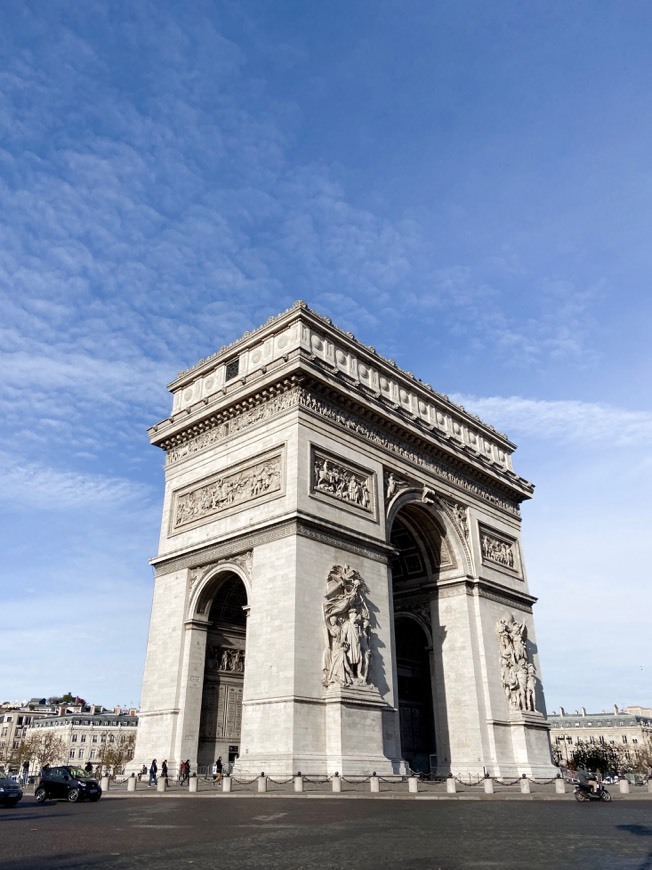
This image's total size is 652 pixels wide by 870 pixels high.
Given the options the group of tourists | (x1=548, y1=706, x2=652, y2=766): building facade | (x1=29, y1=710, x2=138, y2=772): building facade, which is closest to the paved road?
the group of tourists

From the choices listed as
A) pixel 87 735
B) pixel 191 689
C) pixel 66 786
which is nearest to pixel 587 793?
pixel 191 689

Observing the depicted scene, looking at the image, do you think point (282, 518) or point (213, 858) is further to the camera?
point (282, 518)

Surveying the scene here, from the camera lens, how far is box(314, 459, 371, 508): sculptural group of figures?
2531 cm

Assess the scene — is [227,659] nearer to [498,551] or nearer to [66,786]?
[66,786]

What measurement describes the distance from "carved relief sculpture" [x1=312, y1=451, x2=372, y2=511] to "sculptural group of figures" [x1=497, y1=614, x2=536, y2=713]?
9625 millimetres

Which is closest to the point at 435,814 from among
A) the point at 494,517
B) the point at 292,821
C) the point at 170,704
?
the point at 292,821

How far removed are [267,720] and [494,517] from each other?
1720 centimetres

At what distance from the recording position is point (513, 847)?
902 cm

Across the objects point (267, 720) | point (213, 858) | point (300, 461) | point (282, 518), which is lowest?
point (213, 858)

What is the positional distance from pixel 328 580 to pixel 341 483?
3804mm

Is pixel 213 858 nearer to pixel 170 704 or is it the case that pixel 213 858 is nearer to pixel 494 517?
pixel 170 704

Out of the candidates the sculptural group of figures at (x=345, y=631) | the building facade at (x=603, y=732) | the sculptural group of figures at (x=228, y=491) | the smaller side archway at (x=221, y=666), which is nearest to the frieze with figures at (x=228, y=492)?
the sculptural group of figures at (x=228, y=491)

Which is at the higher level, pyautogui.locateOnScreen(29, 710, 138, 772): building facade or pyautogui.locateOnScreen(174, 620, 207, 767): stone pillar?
pyautogui.locateOnScreen(29, 710, 138, 772): building facade

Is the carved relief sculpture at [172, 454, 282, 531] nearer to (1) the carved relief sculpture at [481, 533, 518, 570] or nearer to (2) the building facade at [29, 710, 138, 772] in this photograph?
(1) the carved relief sculpture at [481, 533, 518, 570]
